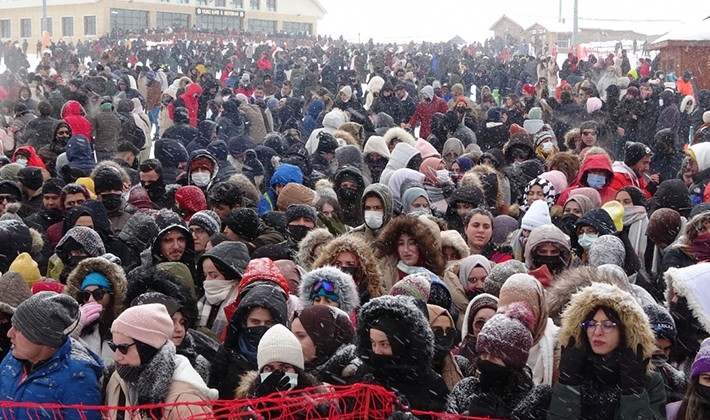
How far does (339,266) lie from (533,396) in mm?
1944

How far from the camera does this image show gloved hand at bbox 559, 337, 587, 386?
3.49 m

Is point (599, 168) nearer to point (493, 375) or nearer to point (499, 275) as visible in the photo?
point (499, 275)

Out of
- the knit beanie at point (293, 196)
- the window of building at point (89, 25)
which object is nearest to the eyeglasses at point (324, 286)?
the knit beanie at point (293, 196)

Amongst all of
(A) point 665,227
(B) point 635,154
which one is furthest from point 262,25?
(A) point 665,227

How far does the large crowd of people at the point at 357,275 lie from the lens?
3596mm

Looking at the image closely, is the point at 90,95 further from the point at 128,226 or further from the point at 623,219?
the point at 623,219

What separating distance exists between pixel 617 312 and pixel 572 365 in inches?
10.6

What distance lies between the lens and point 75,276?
4.75m

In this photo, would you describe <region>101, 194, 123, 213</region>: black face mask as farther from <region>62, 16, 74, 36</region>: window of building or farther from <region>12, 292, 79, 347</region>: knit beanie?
<region>62, 16, 74, 36</region>: window of building

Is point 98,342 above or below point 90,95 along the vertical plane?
below

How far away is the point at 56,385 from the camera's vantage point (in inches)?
141

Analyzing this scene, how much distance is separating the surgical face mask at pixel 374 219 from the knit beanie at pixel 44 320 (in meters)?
3.11

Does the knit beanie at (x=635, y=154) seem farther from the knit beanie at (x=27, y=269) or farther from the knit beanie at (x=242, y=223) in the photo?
the knit beanie at (x=27, y=269)

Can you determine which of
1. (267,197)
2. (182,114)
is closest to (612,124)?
(182,114)
